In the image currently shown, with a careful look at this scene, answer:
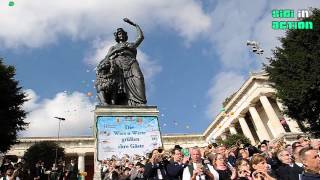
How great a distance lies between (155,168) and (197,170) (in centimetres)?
186

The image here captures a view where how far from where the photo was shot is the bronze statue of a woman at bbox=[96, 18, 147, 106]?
51.0ft

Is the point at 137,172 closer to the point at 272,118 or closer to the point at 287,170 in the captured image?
the point at 287,170

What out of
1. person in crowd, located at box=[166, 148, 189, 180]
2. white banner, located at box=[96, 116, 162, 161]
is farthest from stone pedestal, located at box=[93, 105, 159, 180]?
person in crowd, located at box=[166, 148, 189, 180]

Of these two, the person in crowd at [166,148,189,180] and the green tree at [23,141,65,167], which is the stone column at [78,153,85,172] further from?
the person in crowd at [166,148,189,180]

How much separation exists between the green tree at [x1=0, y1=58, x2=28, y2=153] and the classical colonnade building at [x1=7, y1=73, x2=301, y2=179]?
2082cm

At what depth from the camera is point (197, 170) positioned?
7.05 metres

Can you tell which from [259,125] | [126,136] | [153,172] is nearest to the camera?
[153,172]

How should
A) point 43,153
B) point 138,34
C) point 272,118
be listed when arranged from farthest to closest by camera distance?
point 272,118
point 43,153
point 138,34

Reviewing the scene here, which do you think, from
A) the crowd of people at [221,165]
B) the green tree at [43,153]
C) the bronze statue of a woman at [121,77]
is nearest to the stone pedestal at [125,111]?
the bronze statue of a woman at [121,77]

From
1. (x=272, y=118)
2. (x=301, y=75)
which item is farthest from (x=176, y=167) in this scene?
(x=272, y=118)

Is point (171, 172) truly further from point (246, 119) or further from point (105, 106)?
point (246, 119)

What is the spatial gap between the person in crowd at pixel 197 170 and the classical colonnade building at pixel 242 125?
43.6 metres

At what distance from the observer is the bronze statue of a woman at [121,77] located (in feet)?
51.0

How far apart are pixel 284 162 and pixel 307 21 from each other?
77.3 ft
